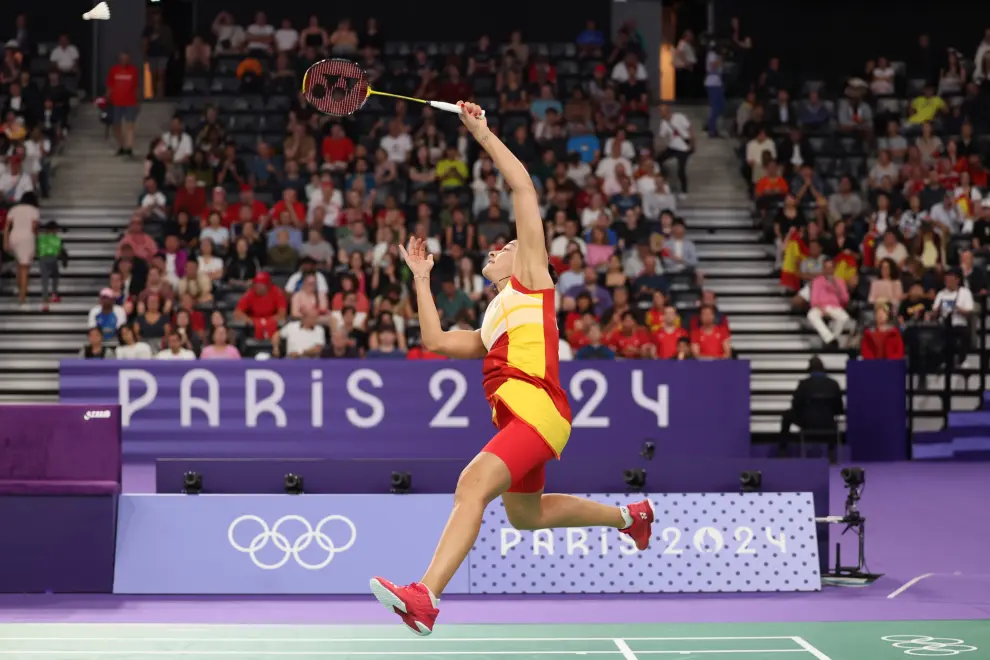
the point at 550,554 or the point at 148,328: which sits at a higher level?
the point at 148,328

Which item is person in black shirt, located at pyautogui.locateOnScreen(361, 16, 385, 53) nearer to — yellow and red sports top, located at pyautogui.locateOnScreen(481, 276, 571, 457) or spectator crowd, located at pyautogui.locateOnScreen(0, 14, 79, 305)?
spectator crowd, located at pyautogui.locateOnScreen(0, 14, 79, 305)

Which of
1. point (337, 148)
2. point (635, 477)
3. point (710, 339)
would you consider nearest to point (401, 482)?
point (635, 477)

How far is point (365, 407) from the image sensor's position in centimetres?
1566

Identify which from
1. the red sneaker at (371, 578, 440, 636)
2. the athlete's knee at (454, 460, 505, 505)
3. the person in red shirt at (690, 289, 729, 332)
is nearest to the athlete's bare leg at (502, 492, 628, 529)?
the athlete's knee at (454, 460, 505, 505)

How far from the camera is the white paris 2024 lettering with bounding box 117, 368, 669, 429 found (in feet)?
51.2

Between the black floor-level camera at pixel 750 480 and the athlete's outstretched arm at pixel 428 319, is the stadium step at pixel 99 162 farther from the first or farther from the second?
the athlete's outstretched arm at pixel 428 319

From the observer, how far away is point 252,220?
18922mm

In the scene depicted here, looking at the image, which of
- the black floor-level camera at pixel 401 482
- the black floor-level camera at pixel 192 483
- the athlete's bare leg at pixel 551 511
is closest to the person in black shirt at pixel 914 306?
the black floor-level camera at pixel 401 482

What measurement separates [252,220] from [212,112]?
284cm

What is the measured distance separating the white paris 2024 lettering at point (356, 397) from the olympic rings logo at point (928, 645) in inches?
295

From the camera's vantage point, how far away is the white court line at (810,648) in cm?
769

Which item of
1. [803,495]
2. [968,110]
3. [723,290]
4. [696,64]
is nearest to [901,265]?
[723,290]

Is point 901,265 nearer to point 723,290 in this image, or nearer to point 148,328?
point 723,290

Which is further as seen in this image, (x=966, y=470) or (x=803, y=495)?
(x=966, y=470)
